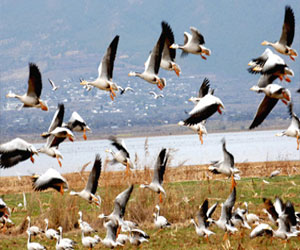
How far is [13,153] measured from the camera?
1078 centimetres

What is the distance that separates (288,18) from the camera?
9844 millimetres

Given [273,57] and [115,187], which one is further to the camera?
[115,187]

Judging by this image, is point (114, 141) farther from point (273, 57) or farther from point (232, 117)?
point (232, 117)

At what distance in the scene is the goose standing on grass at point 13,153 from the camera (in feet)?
35.0

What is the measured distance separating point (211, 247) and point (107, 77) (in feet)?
12.5

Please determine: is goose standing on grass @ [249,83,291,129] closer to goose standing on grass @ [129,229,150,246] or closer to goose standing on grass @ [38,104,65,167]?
goose standing on grass @ [38,104,65,167]

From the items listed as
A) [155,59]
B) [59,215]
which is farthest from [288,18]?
[59,215]

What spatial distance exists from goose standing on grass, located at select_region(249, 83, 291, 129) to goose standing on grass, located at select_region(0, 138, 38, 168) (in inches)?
147

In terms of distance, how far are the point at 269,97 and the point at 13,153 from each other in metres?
4.30

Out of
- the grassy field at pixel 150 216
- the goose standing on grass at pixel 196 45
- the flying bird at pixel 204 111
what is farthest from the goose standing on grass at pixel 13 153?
the grassy field at pixel 150 216

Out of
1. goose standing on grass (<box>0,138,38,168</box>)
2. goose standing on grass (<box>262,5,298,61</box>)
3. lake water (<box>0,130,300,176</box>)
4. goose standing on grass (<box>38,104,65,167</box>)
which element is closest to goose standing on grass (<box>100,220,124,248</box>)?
goose standing on grass (<box>38,104,65,167</box>)

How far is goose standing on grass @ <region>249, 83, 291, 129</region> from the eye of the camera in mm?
8336

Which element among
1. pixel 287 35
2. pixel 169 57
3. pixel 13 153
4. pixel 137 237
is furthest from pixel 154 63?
pixel 137 237

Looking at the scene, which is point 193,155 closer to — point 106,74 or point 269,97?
point 106,74
